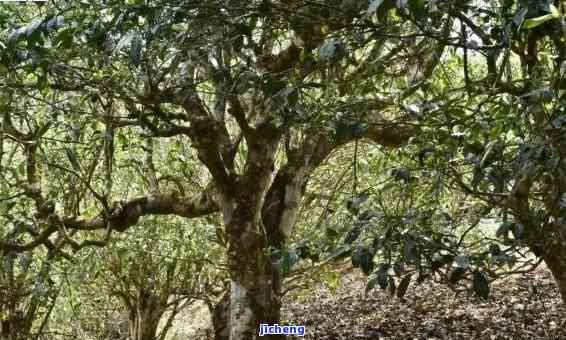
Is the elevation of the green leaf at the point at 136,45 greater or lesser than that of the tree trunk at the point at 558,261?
greater

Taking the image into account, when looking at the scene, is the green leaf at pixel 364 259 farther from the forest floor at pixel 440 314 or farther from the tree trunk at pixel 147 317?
the tree trunk at pixel 147 317

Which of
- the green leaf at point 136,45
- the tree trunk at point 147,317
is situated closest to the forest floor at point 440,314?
the tree trunk at point 147,317

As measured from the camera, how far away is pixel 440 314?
8234 mm

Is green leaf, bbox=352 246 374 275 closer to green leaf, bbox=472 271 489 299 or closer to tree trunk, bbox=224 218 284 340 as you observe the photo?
green leaf, bbox=472 271 489 299

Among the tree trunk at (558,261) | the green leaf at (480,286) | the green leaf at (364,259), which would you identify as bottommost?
the green leaf at (480,286)

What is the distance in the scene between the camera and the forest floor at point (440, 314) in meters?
7.03

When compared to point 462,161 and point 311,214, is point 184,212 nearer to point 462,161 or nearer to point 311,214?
point 462,161

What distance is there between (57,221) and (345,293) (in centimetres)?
785

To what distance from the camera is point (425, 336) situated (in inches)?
292

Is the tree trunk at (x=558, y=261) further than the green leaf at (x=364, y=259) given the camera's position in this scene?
Yes

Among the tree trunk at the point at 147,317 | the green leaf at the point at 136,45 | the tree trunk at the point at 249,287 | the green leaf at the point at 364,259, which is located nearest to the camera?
the green leaf at the point at 364,259

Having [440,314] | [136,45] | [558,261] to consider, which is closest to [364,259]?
[136,45]

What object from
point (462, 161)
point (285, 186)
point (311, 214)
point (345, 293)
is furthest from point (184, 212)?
point (345, 293)

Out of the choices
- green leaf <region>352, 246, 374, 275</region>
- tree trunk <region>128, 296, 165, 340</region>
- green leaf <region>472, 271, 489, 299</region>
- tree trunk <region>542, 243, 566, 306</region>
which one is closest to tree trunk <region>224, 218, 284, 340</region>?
tree trunk <region>542, 243, 566, 306</region>
